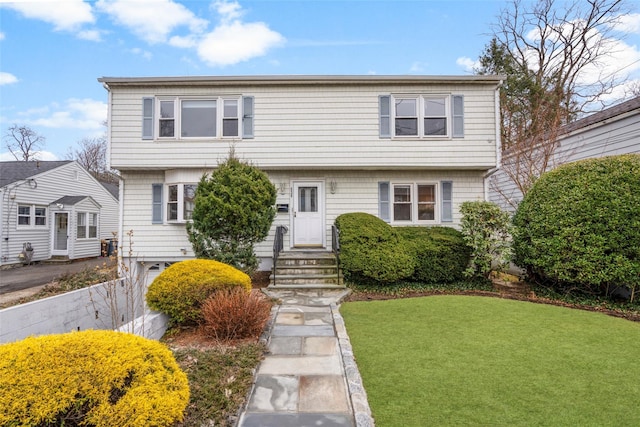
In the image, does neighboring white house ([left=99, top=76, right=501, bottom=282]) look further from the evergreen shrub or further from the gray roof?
the gray roof

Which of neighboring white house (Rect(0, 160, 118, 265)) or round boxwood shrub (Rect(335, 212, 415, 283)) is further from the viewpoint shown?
neighboring white house (Rect(0, 160, 118, 265))

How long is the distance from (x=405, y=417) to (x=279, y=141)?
8124mm

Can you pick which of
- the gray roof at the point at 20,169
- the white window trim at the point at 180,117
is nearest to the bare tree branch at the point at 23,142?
the gray roof at the point at 20,169

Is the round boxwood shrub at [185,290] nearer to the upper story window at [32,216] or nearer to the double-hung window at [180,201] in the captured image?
the double-hung window at [180,201]

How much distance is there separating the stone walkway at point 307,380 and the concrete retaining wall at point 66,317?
1.79 metres

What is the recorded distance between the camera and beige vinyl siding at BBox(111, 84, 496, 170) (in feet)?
31.2

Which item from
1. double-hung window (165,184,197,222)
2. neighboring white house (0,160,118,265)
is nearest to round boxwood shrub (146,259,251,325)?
double-hung window (165,184,197,222)

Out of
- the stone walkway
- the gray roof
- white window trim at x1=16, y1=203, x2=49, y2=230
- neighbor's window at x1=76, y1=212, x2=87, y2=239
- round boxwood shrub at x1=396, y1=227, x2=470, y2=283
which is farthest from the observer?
neighbor's window at x1=76, y1=212, x2=87, y2=239

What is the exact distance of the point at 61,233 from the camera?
628 inches

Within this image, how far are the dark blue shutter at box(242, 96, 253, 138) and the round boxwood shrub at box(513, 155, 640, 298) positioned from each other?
7795 mm

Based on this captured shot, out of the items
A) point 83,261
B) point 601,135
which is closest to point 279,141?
point 601,135

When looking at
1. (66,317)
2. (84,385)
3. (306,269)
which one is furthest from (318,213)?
(84,385)

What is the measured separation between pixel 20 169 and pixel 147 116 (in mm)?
11575

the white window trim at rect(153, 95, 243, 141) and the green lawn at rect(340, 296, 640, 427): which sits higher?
the white window trim at rect(153, 95, 243, 141)
